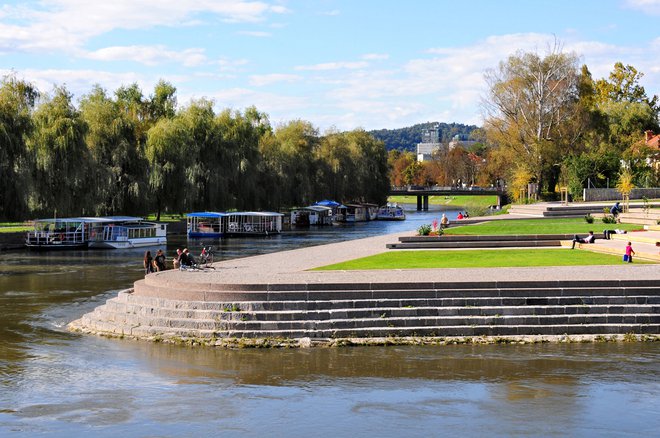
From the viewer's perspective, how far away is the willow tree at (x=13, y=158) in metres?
62.3

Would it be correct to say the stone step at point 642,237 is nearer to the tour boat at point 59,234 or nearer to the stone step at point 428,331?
the stone step at point 428,331

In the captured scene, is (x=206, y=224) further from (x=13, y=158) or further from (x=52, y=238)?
(x=13, y=158)

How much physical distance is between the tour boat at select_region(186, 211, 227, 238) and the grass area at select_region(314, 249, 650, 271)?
4131cm

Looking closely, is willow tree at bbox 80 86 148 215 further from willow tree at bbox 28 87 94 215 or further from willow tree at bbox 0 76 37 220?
willow tree at bbox 0 76 37 220

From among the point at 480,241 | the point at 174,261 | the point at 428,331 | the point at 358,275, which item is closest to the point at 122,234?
the point at 480,241

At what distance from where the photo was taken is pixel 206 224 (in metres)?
82.1

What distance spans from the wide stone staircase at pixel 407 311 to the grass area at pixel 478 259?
6.63 m

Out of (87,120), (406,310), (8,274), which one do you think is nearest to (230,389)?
(406,310)

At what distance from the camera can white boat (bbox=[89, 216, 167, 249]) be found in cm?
6619

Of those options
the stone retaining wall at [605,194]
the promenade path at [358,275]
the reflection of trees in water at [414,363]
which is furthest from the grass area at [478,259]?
the stone retaining wall at [605,194]

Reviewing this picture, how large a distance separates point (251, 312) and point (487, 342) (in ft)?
23.9

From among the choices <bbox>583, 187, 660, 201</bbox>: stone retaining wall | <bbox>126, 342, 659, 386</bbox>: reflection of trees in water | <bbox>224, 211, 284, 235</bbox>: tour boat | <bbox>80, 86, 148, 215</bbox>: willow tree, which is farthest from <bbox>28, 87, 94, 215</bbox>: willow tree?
<bbox>583, 187, 660, 201</bbox>: stone retaining wall

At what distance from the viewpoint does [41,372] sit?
878 inches

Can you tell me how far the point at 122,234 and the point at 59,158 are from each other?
802 centimetres
